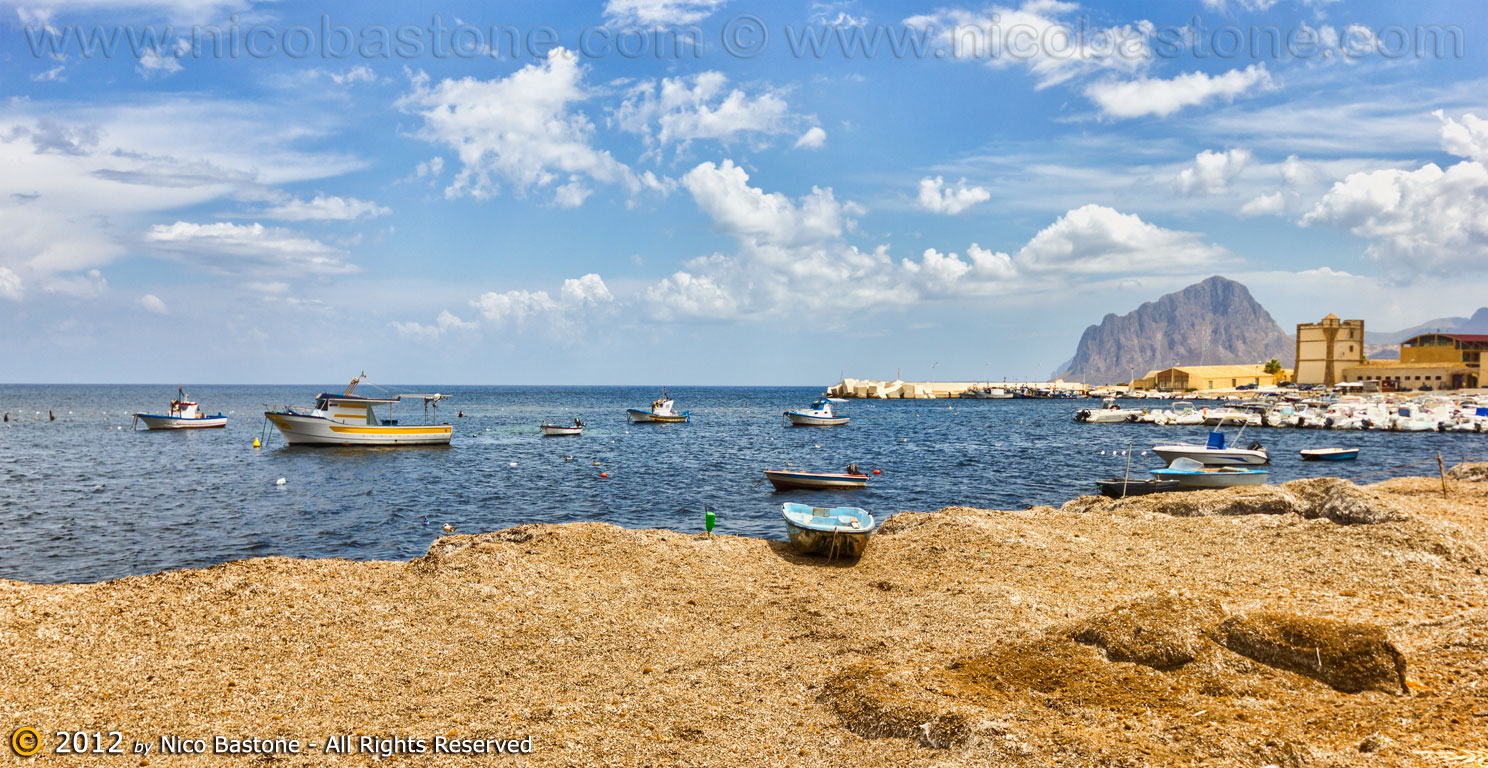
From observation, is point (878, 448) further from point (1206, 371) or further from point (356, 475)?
point (1206, 371)

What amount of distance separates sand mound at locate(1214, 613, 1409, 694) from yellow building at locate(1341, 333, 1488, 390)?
484 ft

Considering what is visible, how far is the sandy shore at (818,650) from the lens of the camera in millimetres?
8234

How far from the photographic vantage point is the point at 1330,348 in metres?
138

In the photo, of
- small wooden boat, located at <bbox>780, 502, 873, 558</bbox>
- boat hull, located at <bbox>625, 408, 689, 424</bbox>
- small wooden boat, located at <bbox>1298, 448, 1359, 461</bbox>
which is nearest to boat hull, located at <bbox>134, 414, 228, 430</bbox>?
boat hull, located at <bbox>625, 408, 689, 424</bbox>

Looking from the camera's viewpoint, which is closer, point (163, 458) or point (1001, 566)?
point (1001, 566)

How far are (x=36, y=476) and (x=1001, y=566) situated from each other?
152ft

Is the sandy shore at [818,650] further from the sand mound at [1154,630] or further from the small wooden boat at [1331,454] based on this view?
the small wooden boat at [1331,454]

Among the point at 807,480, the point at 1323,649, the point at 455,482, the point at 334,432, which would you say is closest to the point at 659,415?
the point at 334,432

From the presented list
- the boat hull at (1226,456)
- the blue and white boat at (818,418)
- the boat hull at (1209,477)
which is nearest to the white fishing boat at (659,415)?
the blue and white boat at (818,418)

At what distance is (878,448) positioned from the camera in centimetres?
5591

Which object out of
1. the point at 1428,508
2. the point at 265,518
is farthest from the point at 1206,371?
the point at 265,518

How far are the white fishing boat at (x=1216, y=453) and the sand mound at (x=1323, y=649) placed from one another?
28037 mm

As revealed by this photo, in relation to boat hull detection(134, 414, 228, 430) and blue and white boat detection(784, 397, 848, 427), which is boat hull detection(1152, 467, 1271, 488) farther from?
boat hull detection(134, 414, 228, 430)

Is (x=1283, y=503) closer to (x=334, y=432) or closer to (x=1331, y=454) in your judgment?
(x=1331, y=454)
